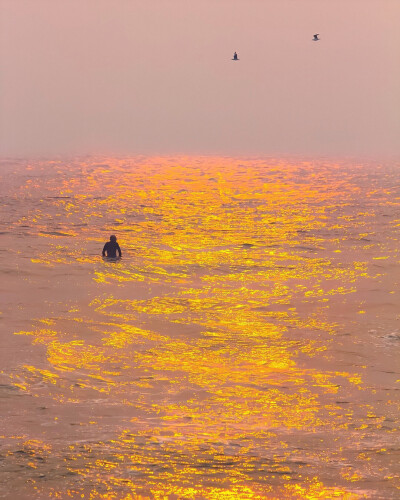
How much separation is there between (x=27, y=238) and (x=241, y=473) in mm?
18548

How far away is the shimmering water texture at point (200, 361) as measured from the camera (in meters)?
8.50

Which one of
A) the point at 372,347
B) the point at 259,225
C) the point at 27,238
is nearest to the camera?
the point at 372,347

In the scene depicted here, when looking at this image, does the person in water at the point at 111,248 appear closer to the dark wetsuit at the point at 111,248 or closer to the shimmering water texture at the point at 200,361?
the dark wetsuit at the point at 111,248

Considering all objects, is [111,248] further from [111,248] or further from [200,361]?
[200,361]

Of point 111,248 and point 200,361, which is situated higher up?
point 111,248

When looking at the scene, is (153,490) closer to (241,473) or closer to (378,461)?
(241,473)

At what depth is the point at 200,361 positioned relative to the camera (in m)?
12.9

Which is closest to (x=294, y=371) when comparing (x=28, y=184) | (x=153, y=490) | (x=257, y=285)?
(x=153, y=490)

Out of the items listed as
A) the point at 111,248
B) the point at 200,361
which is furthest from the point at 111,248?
the point at 200,361

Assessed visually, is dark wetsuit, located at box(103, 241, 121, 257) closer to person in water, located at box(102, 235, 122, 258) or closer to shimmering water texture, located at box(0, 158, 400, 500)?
person in water, located at box(102, 235, 122, 258)

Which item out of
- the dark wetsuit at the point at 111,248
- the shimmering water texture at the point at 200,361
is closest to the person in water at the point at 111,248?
the dark wetsuit at the point at 111,248

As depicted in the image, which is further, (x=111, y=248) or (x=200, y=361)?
(x=111, y=248)

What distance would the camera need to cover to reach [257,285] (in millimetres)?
19266

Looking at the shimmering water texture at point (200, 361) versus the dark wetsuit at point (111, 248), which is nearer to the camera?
the shimmering water texture at point (200, 361)
